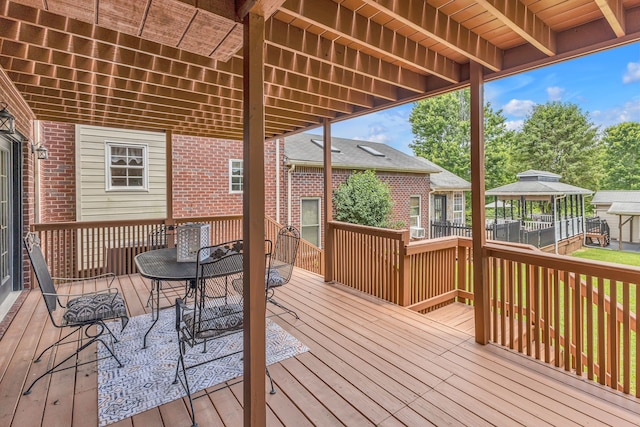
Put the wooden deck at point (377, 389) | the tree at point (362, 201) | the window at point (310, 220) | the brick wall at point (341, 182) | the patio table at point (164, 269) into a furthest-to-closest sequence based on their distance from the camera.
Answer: the tree at point (362, 201) → the window at point (310, 220) → the brick wall at point (341, 182) → the patio table at point (164, 269) → the wooden deck at point (377, 389)

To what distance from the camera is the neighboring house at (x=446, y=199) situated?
12445 millimetres

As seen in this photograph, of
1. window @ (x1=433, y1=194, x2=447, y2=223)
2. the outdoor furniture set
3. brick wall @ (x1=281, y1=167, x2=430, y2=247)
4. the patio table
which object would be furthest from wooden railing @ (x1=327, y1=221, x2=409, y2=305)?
window @ (x1=433, y1=194, x2=447, y2=223)

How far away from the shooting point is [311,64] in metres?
3.04

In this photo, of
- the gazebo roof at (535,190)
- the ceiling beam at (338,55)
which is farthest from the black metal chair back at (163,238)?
the gazebo roof at (535,190)

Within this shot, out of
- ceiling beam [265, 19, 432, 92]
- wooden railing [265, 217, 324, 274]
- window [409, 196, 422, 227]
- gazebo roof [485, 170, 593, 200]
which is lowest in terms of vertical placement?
wooden railing [265, 217, 324, 274]

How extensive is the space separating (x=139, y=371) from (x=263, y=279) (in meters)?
1.61

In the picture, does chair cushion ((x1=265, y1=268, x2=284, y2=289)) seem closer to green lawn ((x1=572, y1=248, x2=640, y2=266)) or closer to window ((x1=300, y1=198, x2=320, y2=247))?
window ((x1=300, y1=198, x2=320, y2=247))

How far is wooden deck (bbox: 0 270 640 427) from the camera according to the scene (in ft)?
6.49

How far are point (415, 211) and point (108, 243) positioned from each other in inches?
383

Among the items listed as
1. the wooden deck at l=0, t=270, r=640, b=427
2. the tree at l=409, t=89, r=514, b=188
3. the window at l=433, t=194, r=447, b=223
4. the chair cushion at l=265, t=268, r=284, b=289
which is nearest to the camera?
the wooden deck at l=0, t=270, r=640, b=427

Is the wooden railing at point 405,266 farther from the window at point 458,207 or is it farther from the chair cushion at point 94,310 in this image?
the window at point 458,207

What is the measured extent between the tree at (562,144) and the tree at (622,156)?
197 centimetres

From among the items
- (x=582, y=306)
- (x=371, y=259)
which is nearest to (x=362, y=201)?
(x=371, y=259)

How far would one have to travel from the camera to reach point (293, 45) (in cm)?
250
